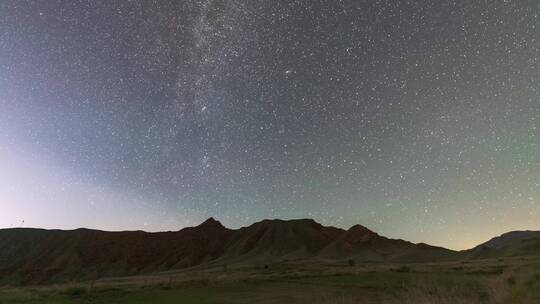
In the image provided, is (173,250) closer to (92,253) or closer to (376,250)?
(92,253)

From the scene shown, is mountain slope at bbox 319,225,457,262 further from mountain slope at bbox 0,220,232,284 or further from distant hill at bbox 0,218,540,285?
mountain slope at bbox 0,220,232,284

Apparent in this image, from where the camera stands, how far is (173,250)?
173250mm

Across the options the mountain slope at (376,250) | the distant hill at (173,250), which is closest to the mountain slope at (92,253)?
the distant hill at (173,250)

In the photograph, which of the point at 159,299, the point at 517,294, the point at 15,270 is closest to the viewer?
the point at 517,294

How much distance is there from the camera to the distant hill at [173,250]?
13912 cm

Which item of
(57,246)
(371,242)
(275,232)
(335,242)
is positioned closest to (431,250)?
(371,242)

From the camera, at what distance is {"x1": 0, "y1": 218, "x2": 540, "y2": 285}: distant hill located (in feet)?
456

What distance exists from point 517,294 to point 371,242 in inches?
7363

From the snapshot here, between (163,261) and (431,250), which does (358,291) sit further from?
(431,250)

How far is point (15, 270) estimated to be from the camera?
136500 mm

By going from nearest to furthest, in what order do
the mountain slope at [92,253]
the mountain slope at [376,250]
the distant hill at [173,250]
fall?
1. the mountain slope at [92,253]
2. the distant hill at [173,250]
3. the mountain slope at [376,250]

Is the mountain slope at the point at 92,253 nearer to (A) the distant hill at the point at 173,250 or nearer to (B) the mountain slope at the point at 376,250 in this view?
(A) the distant hill at the point at 173,250

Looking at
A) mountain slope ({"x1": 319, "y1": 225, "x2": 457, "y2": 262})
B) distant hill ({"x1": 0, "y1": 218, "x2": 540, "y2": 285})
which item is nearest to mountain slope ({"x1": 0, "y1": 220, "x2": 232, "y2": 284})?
distant hill ({"x1": 0, "y1": 218, "x2": 540, "y2": 285})

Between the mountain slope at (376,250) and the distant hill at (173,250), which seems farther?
the mountain slope at (376,250)
